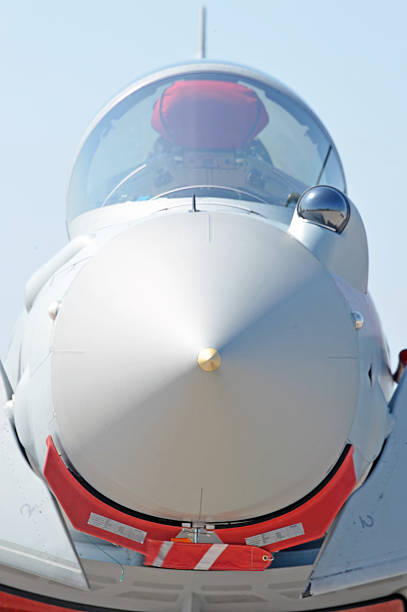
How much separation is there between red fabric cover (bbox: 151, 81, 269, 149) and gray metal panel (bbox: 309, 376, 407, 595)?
252 cm

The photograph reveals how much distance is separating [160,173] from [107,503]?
2.57 metres

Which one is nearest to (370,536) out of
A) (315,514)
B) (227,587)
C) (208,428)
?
(315,514)

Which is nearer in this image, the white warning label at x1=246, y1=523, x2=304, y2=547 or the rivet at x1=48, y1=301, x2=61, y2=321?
the white warning label at x1=246, y1=523, x2=304, y2=547

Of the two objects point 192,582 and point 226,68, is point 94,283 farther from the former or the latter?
point 226,68

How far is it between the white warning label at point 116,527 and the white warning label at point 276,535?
19.2 inches

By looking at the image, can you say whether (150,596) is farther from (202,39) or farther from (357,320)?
(202,39)

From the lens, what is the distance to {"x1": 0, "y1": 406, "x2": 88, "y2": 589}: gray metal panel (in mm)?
3889

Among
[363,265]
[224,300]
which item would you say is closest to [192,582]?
[224,300]

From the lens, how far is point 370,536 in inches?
159

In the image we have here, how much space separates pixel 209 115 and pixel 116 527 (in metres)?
3.12

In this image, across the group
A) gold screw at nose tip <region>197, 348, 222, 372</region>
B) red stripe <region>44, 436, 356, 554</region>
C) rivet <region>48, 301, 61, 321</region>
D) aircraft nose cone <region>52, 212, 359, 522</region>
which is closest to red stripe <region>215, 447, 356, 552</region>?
red stripe <region>44, 436, 356, 554</region>

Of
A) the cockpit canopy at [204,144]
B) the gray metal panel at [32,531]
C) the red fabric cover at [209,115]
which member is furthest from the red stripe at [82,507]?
the red fabric cover at [209,115]

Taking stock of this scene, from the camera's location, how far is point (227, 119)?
5883 millimetres

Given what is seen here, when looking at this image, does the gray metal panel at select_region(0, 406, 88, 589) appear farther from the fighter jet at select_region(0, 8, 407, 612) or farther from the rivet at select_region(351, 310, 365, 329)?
the rivet at select_region(351, 310, 365, 329)
